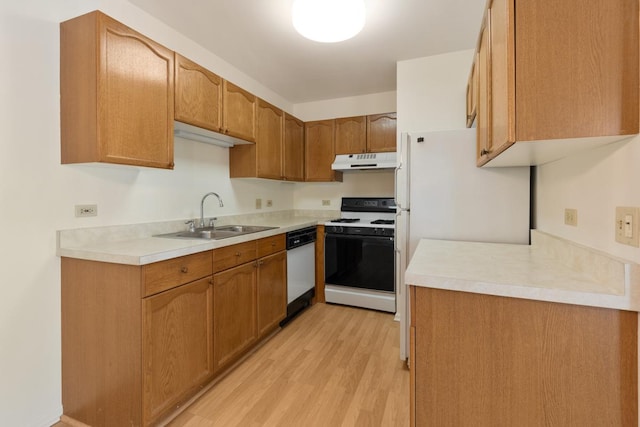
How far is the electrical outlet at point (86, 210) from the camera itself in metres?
1.67

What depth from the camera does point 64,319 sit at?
1.63 meters

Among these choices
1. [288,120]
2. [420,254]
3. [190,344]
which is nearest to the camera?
[420,254]

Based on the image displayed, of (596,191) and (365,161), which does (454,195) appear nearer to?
(596,191)

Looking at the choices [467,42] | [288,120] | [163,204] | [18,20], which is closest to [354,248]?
[288,120]

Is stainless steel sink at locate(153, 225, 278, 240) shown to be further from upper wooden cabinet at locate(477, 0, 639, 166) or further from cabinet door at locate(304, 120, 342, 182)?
upper wooden cabinet at locate(477, 0, 639, 166)

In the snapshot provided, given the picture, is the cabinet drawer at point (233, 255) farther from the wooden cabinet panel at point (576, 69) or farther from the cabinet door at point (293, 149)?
the wooden cabinet panel at point (576, 69)

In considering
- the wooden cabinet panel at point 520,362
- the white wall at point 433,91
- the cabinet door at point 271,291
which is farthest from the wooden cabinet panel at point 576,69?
the cabinet door at point 271,291

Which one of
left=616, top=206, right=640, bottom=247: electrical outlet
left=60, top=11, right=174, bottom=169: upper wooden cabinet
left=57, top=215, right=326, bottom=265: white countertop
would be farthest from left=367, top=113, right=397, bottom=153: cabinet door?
left=616, top=206, right=640, bottom=247: electrical outlet

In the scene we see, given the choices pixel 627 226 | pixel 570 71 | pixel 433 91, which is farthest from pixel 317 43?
pixel 627 226

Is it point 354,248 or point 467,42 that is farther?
point 354,248

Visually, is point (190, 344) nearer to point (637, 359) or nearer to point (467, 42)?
point (637, 359)

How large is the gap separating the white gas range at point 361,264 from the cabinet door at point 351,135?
33.5 inches

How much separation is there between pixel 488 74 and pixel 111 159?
1.89 meters

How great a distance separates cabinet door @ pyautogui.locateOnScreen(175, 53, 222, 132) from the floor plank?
1.76 metres
